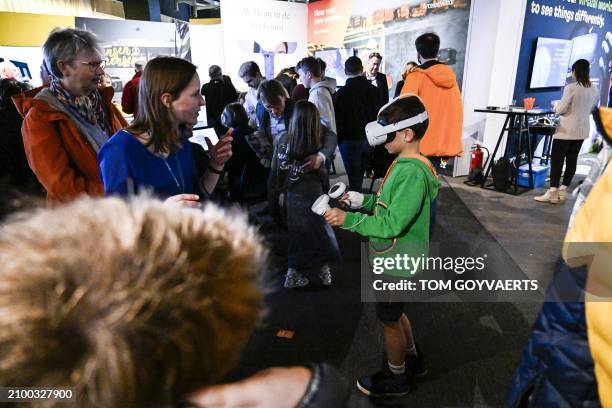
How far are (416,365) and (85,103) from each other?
2.09m

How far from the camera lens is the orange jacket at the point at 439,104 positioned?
3482 mm

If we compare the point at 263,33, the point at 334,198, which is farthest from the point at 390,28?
the point at 334,198

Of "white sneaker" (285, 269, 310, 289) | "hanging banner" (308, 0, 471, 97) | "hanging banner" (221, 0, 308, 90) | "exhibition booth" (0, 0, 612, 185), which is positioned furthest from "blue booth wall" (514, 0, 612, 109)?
"white sneaker" (285, 269, 310, 289)

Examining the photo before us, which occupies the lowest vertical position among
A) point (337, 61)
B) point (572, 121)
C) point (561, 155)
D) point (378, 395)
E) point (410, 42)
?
point (378, 395)

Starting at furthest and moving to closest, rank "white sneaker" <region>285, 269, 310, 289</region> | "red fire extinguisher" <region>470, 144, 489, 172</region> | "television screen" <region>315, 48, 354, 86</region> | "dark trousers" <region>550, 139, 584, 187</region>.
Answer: "television screen" <region>315, 48, 354, 86</region> → "red fire extinguisher" <region>470, 144, 489, 172</region> → "dark trousers" <region>550, 139, 584, 187</region> → "white sneaker" <region>285, 269, 310, 289</region>

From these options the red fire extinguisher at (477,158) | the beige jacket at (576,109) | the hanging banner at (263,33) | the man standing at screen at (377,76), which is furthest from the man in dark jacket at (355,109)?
the hanging banner at (263,33)

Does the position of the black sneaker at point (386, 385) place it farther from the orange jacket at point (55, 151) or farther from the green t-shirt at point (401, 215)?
the orange jacket at point (55, 151)

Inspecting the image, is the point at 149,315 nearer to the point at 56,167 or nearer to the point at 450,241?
the point at 56,167

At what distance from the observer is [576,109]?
4574mm

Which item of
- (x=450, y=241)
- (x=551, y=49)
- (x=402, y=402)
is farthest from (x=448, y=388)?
(x=551, y=49)

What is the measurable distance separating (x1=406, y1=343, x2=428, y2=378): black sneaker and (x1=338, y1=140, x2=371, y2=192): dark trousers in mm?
2642

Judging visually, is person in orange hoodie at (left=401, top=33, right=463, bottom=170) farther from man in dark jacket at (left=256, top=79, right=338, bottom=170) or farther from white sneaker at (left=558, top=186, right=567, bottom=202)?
white sneaker at (left=558, top=186, right=567, bottom=202)

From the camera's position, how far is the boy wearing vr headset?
1.56 m

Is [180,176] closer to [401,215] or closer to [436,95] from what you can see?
[401,215]
